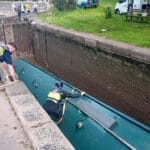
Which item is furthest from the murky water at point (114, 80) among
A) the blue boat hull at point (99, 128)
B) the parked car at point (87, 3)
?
the parked car at point (87, 3)

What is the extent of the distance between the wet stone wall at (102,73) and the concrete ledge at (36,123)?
2943mm

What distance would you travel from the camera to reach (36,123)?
487cm

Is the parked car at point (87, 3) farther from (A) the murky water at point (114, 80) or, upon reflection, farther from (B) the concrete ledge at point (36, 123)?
(B) the concrete ledge at point (36, 123)

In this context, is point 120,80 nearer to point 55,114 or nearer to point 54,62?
point 55,114

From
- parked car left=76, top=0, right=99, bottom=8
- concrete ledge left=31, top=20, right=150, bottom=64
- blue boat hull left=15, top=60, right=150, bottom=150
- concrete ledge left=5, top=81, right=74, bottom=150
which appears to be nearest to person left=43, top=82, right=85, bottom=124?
blue boat hull left=15, top=60, right=150, bottom=150

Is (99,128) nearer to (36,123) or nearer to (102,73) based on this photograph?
(36,123)

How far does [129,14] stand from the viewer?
1408 centimetres

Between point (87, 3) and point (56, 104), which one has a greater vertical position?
point (87, 3)

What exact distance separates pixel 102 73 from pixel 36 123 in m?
4.64

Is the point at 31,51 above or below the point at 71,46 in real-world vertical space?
below

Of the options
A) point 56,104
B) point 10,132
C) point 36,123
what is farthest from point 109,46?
point 10,132

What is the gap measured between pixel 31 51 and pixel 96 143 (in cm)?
1108

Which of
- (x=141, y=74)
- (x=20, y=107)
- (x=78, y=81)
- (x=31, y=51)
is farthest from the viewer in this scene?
(x=31, y=51)

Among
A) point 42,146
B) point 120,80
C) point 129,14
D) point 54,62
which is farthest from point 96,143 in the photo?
point 129,14
